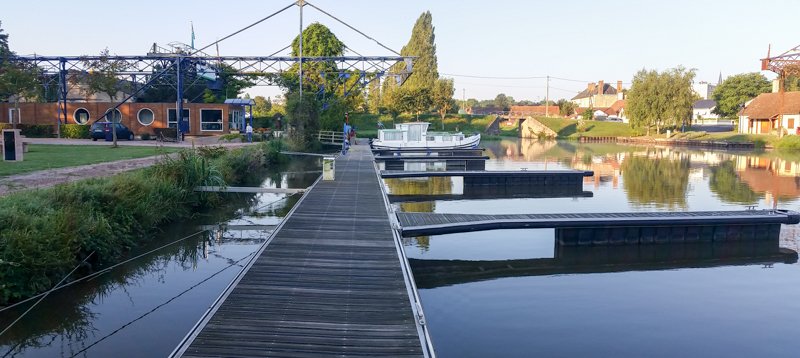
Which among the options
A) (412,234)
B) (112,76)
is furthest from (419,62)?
(412,234)

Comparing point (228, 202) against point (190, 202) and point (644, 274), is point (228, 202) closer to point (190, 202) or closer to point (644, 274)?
point (190, 202)

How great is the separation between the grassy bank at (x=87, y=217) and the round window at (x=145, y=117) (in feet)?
82.2

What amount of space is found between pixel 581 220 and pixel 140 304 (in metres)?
9.07

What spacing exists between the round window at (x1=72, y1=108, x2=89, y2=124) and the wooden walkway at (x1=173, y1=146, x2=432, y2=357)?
3435 centimetres

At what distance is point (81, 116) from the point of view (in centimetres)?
4112

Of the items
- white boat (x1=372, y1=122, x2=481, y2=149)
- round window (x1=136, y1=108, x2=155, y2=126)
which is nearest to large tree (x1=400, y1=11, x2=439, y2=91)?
white boat (x1=372, y1=122, x2=481, y2=149)

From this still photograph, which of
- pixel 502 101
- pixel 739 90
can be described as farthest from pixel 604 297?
pixel 502 101

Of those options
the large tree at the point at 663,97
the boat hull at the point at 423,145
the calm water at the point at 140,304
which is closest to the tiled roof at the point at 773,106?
the large tree at the point at 663,97

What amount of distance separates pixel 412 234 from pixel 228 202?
857 cm

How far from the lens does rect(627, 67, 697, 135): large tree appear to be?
61594 mm

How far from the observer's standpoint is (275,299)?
7586 millimetres

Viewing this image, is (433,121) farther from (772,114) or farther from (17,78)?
(17,78)

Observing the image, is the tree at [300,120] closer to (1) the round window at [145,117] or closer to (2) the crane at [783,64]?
(1) the round window at [145,117]

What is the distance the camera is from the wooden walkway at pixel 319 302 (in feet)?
20.5
